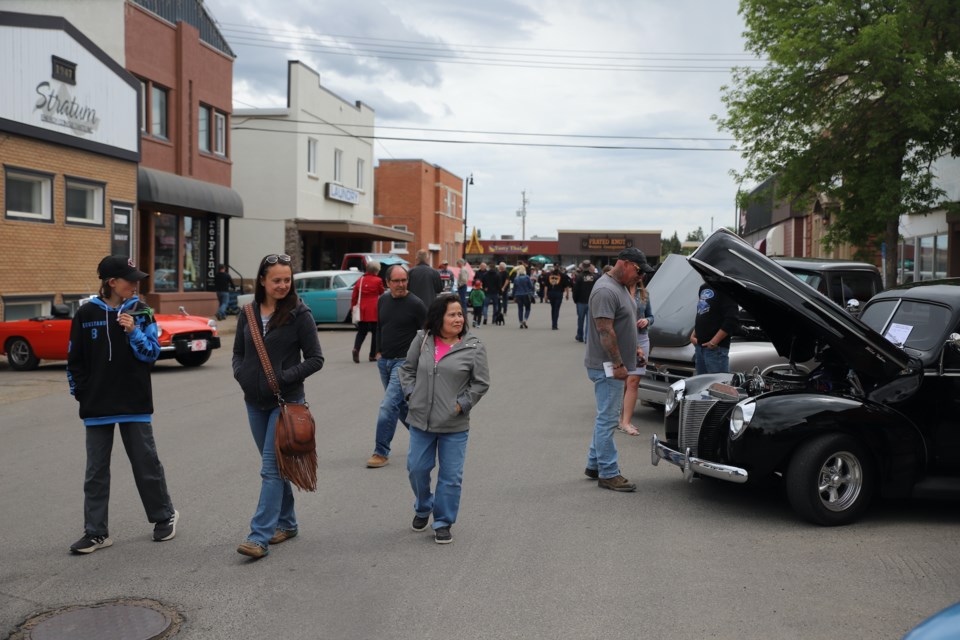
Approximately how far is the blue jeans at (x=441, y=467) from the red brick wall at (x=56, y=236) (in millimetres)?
15114

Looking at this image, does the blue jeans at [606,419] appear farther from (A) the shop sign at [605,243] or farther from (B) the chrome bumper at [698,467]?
(A) the shop sign at [605,243]

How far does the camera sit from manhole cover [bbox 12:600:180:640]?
4.31 meters

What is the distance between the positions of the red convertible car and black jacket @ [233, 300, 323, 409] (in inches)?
374

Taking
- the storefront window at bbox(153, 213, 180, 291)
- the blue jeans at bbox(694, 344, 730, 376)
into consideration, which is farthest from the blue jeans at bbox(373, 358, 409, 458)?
the storefront window at bbox(153, 213, 180, 291)

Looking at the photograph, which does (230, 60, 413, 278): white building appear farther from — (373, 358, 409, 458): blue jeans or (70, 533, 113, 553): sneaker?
(70, 533, 113, 553): sneaker

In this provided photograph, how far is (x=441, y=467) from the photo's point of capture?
235 inches

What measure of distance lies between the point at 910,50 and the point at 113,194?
1749cm

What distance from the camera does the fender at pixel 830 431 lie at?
6230mm

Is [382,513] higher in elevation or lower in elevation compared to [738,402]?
lower

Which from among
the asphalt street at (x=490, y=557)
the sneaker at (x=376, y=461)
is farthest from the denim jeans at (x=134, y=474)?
the sneaker at (x=376, y=461)

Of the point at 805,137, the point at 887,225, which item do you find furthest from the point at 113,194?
the point at 887,225

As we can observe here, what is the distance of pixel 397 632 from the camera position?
434 centimetres

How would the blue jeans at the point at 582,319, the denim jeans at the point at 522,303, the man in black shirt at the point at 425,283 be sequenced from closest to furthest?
the man in black shirt at the point at 425,283, the blue jeans at the point at 582,319, the denim jeans at the point at 522,303

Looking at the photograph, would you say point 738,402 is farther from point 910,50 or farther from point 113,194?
point 113,194
